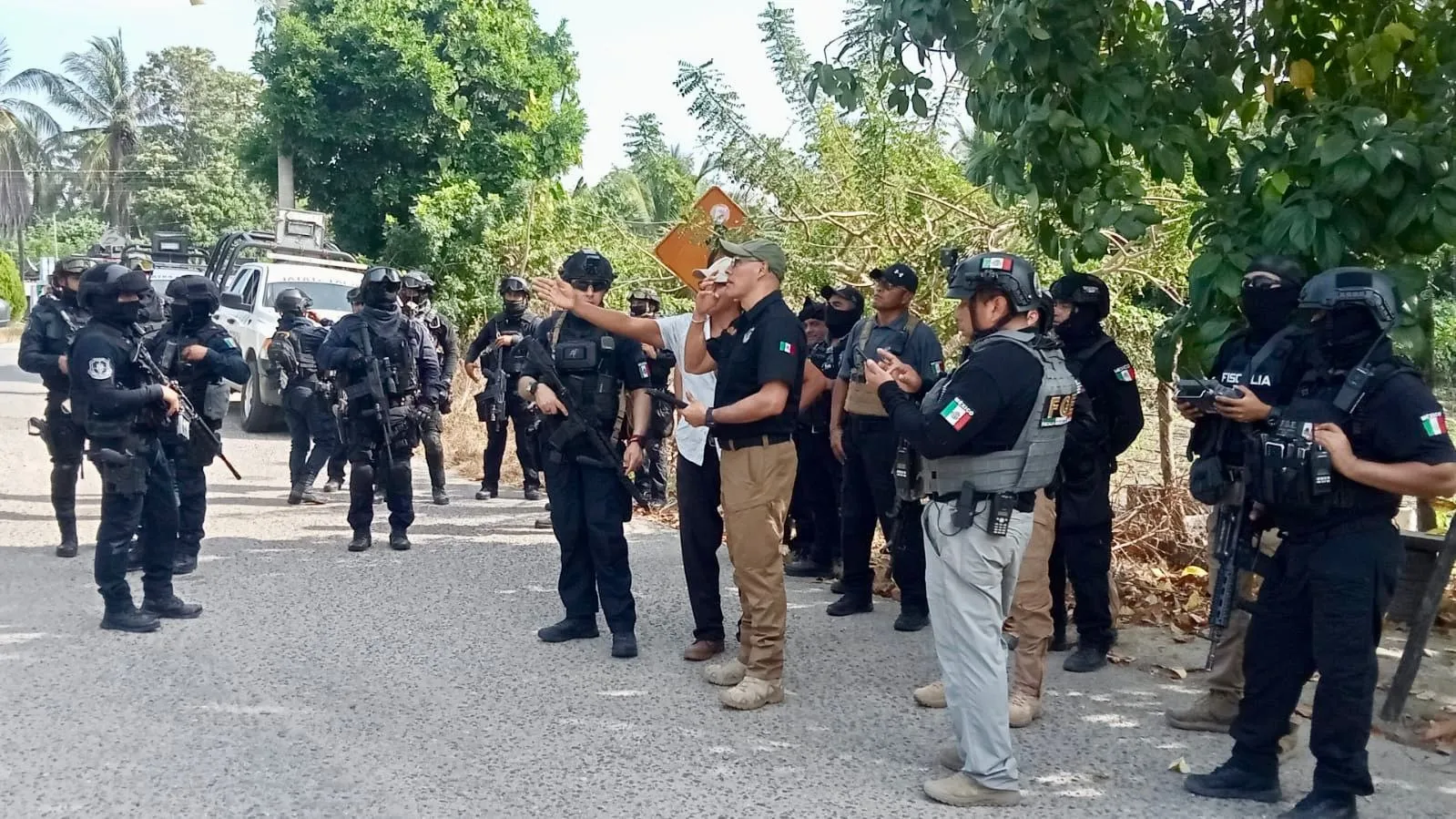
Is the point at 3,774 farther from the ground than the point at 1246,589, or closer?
closer

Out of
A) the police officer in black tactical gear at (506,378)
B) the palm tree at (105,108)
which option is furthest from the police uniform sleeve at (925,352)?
Answer: the palm tree at (105,108)

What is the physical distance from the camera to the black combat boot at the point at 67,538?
841 centimetres

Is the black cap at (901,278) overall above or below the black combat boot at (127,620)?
above

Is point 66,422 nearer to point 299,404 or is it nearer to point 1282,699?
point 299,404

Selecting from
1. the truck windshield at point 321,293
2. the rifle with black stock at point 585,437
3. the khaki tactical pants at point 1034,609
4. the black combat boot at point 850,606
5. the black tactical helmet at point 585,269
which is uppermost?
the truck windshield at point 321,293

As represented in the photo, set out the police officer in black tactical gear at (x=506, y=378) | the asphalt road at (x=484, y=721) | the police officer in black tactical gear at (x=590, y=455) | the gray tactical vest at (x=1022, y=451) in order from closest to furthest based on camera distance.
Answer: the gray tactical vest at (x=1022, y=451) → the asphalt road at (x=484, y=721) → the police officer in black tactical gear at (x=590, y=455) → the police officer in black tactical gear at (x=506, y=378)

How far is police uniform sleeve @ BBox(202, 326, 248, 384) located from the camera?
7.62 meters

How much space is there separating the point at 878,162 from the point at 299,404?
5.25 m

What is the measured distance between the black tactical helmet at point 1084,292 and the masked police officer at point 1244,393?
0.92 metres

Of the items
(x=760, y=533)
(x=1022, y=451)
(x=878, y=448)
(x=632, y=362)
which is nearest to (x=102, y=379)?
(x=632, y=362)

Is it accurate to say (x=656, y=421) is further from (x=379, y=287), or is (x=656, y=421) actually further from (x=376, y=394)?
(x=379, y=287)

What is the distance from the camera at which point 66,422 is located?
8.56m

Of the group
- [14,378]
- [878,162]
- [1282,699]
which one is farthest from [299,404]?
[14,378]

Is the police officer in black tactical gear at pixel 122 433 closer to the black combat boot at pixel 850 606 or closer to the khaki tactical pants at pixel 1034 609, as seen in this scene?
the black combat boot at pixel 850 606
